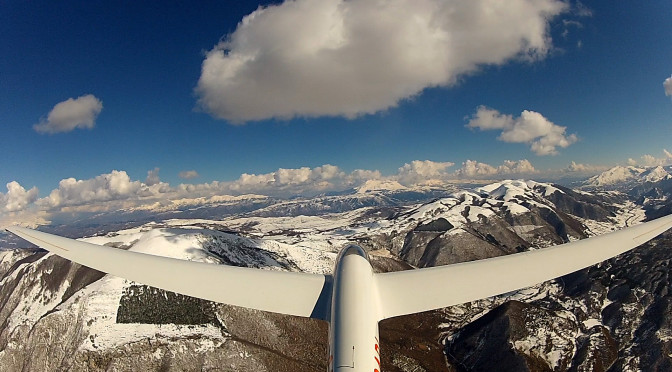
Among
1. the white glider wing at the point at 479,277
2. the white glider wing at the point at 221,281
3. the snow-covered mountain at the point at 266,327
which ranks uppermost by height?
the white glider wing at the point at 221,281

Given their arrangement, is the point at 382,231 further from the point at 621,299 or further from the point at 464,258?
the point at 621,299

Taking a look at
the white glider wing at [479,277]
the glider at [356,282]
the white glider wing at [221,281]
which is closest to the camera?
the glider at [356,282]

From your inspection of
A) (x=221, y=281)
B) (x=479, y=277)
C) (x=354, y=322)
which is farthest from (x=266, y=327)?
(x=354, y=322)

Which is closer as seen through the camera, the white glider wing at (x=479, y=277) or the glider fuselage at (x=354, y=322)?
the glider fuselage at (x=354, y=322)

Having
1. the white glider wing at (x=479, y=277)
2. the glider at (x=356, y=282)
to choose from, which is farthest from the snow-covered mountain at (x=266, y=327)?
the white glider wing at (x=479, y=277)

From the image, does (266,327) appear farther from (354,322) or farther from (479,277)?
(354,322)

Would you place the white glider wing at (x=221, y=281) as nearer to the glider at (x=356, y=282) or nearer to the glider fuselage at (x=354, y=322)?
the glider at (x=356, y=282)
